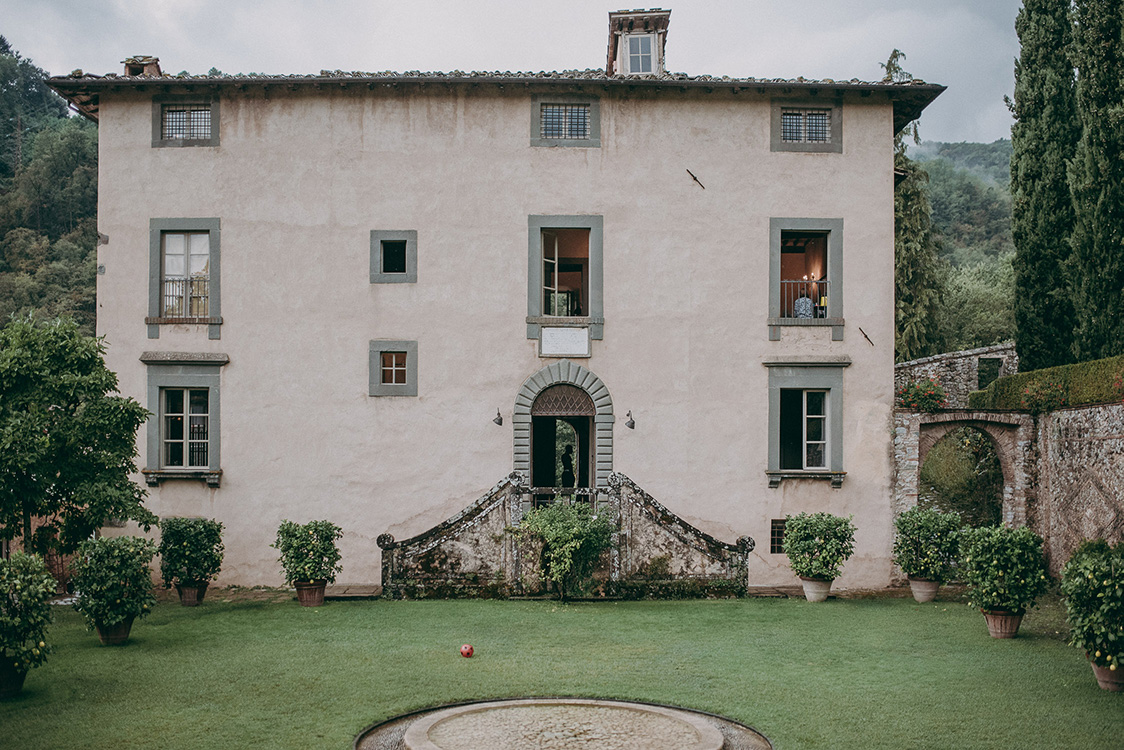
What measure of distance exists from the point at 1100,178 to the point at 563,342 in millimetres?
9726

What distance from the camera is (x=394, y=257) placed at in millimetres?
17125

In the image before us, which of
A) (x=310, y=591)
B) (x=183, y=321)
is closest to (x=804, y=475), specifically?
(x=310, y=591)

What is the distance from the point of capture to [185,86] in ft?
54.7

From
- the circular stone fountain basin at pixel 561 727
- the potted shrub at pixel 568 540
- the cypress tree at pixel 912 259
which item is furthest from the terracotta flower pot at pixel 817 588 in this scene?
the cypress tree at pixel 912 259

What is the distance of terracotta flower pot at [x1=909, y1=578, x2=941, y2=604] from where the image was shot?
14789 millimetres

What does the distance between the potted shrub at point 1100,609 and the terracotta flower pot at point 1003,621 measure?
2.39 meters

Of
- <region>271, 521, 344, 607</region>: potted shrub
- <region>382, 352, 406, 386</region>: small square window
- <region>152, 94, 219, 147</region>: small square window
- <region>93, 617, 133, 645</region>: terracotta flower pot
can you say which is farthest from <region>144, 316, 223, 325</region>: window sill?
<region>93, 617, 133, 645</region>: terracotta flower pot

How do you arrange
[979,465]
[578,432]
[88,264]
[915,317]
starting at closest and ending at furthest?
[979,465] < [578,432] < [915,317] < [88,264]

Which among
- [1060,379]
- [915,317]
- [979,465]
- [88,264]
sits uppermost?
[88,264]

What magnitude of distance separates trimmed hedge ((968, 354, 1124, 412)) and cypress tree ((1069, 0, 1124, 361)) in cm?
74

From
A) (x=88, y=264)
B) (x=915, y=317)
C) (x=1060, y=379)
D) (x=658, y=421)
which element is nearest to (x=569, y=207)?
(x=658, y=421)

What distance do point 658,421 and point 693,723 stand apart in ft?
29.9

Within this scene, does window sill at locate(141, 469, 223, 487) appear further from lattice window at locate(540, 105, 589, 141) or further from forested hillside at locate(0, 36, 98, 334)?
forested hillside at locate(0, 36, 98, 334)

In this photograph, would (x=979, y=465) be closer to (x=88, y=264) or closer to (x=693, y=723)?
(x=693, y=723)
